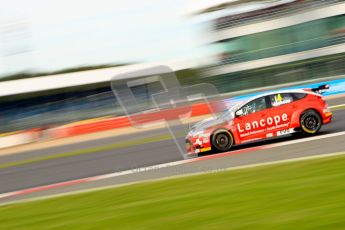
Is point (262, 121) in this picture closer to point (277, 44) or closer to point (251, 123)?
point (251, 123)

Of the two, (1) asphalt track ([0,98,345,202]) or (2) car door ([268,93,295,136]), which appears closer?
(1) asphalt track ([0,98,345,202])

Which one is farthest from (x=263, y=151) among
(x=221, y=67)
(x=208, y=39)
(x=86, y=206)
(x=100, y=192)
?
(x=208, y=39)

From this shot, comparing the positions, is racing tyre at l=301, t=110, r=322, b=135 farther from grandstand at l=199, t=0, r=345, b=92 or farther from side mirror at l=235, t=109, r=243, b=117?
grandstand at l=199, t=0, r=345, b=92

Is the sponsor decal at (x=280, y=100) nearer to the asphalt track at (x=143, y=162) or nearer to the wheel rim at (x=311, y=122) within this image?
the wheel rim at (x=311, y=122)

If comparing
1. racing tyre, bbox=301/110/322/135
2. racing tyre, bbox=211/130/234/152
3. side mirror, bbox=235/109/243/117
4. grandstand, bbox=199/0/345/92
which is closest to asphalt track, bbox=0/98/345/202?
racing tyre, bbox=211/130/234/152

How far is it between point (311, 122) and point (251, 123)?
153 cm

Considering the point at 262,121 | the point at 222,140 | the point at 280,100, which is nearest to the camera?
the point at 262,121

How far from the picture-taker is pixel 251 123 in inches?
534

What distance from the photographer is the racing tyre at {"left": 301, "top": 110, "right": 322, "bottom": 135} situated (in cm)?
1370

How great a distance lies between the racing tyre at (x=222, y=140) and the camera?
13.6 metres

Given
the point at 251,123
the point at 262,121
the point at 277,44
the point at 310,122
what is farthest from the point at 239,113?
the point at 277,44

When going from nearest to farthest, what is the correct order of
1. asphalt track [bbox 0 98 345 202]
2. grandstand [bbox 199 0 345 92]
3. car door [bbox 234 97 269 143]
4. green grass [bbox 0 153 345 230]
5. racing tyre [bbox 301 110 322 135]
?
green grass [bbox 0 153 345 230] < asphalt track [bbox 0 98 345 202] < car door [bbox 234 97 269 143] < racing tyre [bbox 301 110 322 135] < grandstand [bbox 199 0 345 92]

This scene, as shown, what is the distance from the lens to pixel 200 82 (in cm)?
5178

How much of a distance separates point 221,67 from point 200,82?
2.65 meters
